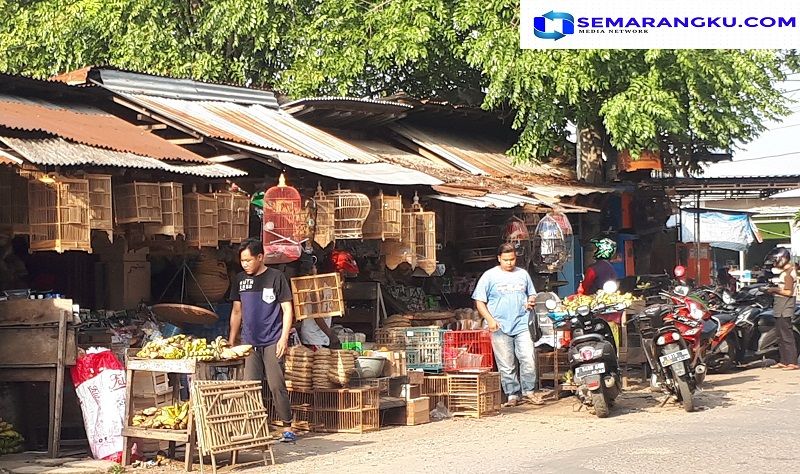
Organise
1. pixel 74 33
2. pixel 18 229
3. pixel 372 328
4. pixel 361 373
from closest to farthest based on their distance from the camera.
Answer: pixel 18 229 → pixel 361 373 → pixel 372 328 → pixel 74 33

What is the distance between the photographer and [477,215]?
16031mm

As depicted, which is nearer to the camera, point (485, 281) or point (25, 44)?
point (485, 281)

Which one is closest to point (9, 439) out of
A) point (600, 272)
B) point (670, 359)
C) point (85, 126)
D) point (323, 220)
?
point (85, 126)

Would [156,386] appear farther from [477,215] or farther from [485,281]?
[477,215]

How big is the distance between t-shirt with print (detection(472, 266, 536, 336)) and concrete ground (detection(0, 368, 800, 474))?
3.18ft

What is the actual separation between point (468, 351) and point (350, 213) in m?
2.06

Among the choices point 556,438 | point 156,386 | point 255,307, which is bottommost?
point 556,438

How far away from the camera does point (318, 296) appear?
1132 cm

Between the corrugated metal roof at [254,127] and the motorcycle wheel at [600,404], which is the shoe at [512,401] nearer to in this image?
the motorcycle wheel at [600,404]

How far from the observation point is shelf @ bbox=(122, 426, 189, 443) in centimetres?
822

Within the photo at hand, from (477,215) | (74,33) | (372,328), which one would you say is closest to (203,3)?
(74,33)

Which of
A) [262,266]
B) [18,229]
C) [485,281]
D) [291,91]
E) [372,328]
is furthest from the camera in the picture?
[291,91]

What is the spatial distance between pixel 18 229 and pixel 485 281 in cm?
507

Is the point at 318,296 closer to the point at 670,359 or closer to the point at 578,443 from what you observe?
the point at 578,443
